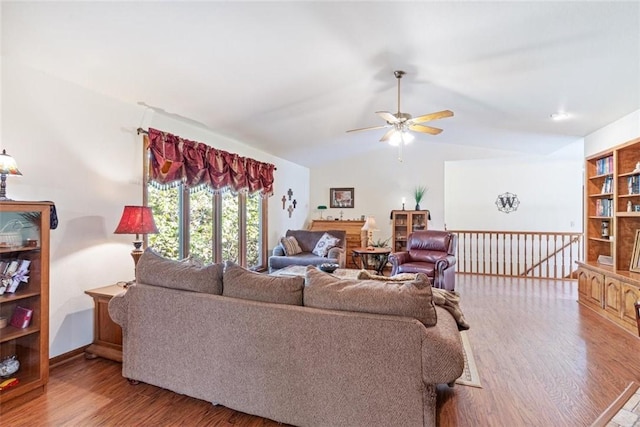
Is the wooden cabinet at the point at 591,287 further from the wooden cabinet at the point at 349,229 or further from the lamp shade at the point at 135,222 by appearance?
the lamp shade at the point at 135,222

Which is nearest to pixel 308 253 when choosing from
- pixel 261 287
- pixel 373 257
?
pixel 373 257

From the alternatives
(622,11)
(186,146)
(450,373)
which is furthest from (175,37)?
(622,11)

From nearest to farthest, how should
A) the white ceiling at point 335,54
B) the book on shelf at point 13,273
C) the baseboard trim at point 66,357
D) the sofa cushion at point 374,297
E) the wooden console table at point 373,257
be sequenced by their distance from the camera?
the sofa cushion at point 374,297, the white ceiling at point 335,54, the book on shelf at point 13,273, the baseboard trim at point 66,357, the wooden console table at point 373,257

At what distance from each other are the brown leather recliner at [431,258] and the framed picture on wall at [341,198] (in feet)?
7.96

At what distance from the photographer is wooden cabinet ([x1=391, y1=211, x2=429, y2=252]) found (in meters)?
6.82

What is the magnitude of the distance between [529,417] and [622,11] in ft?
8.60

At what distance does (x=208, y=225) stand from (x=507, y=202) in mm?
6609

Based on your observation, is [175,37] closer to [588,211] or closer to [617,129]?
[617,129]

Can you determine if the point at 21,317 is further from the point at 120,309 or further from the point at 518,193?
the point at 518,193

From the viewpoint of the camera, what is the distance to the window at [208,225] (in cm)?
395

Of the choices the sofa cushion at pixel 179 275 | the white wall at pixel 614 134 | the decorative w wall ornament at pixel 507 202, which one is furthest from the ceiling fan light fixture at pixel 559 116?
the sofa cushion at pixel 179 275

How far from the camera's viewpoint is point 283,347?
188 cm

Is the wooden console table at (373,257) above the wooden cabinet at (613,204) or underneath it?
underneath

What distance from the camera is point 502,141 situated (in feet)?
19.2
